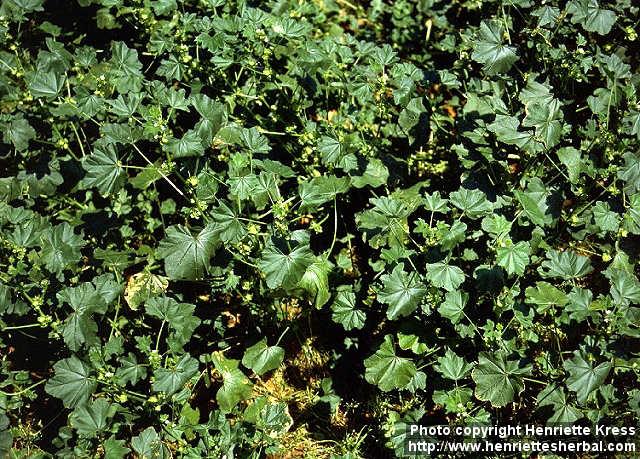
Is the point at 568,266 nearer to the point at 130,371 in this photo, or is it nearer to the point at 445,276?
the point at 445,276

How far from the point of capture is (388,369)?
3.38m

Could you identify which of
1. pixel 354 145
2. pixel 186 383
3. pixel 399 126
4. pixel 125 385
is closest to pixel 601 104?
pixel 399 126

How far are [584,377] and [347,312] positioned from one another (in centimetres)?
121

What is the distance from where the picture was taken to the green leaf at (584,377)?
311 centimetres

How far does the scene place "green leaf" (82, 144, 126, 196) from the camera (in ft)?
11.5

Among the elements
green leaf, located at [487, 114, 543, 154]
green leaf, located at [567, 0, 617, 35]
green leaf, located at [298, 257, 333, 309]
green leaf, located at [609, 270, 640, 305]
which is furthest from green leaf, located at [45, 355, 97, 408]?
green leaf, located at [567, 0, 617, 35]

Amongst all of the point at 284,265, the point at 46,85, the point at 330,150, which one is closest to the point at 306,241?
the point at 284,265

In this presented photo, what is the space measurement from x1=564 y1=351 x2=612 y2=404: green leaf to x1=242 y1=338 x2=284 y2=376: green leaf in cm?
145

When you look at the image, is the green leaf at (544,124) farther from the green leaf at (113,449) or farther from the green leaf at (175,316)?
the green leaf at (113,449)

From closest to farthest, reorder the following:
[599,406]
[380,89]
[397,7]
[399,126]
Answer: [599,406] < [380,89] < [399,126] < [397,7]

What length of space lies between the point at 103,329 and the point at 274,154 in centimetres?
151

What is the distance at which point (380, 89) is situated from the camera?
3.83 meters

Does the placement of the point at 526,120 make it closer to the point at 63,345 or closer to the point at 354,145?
the point at 354,145

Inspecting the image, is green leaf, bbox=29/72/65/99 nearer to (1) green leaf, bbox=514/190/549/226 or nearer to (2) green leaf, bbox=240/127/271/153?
(2) green leaf, bbox=240/127/271/153
